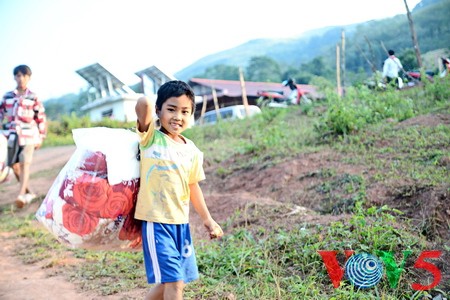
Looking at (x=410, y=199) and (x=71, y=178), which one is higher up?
(x=71, y=178)

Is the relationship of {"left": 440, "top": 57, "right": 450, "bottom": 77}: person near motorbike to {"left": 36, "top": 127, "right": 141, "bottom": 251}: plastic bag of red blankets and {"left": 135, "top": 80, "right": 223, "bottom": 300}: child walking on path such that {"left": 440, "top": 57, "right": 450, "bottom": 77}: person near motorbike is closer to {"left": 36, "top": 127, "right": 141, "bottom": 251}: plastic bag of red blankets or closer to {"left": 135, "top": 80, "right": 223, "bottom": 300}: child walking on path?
{"left": 135, "top": 80, "right": 223, "bottom": 300}: child walking on path

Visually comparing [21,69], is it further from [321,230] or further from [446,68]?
[446,68]

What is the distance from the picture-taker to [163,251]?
207 centimetres

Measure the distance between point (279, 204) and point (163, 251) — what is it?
2.05 m

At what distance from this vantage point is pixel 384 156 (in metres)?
4.56

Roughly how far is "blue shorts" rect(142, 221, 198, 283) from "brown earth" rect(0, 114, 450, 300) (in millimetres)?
753

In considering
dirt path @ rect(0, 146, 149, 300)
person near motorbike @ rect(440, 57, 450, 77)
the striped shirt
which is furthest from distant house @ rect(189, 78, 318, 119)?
dirt path @ rect(0, 146, 149, 300)

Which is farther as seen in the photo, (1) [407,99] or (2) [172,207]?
(1) [407,99]

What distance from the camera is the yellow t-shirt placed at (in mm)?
2127

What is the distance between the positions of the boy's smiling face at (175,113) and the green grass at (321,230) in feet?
3.42

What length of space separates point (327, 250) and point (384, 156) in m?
2.01

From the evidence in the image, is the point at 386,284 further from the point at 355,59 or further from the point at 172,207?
the point at 355,59

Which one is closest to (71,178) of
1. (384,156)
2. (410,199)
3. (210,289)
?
(210,289)

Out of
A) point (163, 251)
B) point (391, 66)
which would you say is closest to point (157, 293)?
point (163, 251)
